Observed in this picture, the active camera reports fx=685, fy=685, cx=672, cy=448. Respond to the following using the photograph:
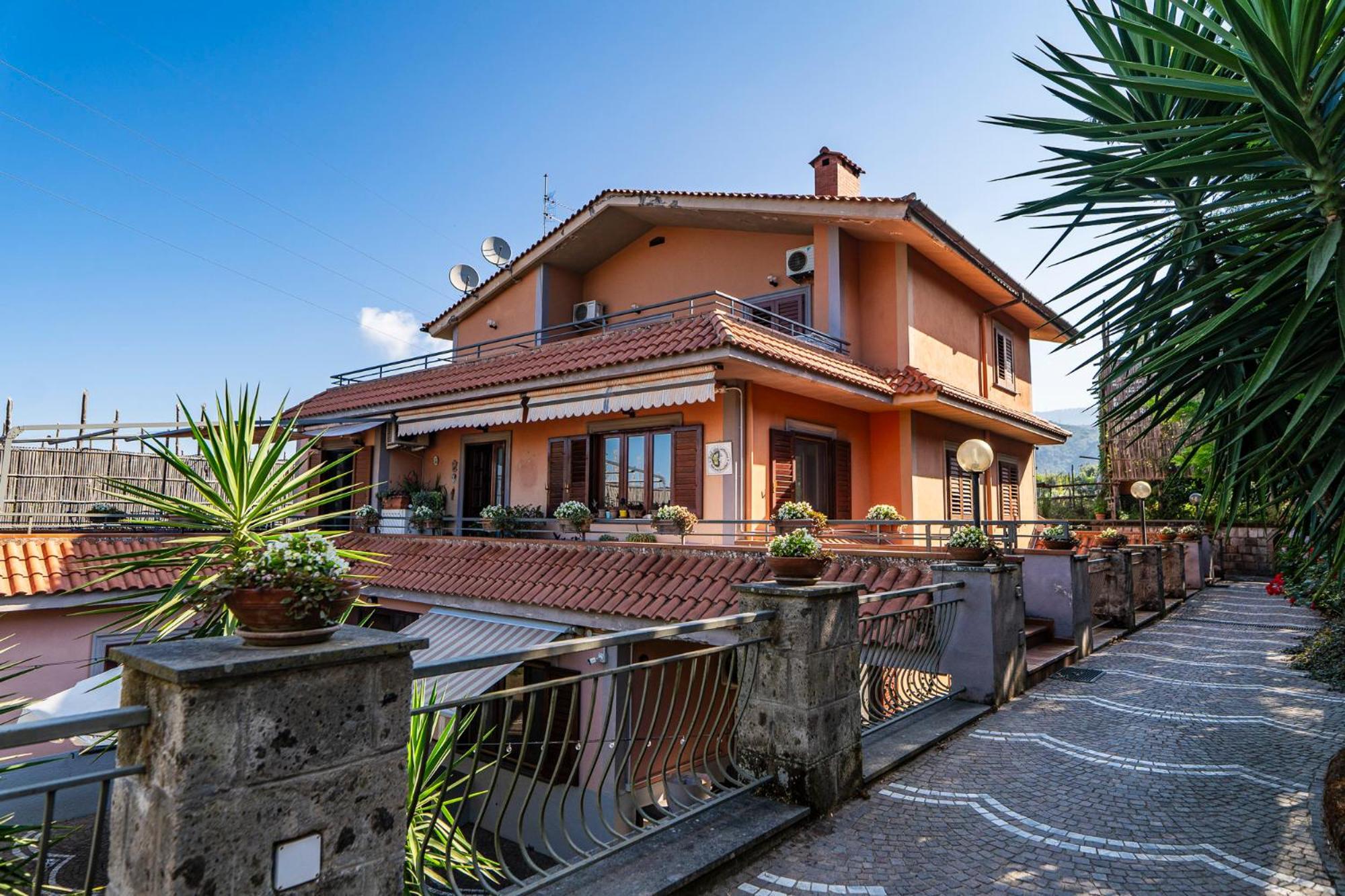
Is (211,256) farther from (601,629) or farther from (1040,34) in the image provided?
(1040,34)

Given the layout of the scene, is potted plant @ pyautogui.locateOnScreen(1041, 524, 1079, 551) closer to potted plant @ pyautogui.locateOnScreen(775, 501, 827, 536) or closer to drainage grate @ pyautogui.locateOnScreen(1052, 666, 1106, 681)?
drainage grate @ pyautogui.locateOnScreen(1052, 666, 1106, 681)

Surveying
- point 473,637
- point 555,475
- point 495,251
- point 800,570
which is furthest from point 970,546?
point 495,251

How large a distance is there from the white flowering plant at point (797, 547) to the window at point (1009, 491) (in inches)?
650

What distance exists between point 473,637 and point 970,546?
7852 mm

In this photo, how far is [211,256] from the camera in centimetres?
2386

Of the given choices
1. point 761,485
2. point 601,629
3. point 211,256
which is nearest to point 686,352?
point 761,485

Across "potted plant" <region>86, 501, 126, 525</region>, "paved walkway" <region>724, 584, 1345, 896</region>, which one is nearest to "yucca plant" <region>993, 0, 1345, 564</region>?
"paved walkway" <region>724, 584, 1345, 896</region>

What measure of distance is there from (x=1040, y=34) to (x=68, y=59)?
22.1m

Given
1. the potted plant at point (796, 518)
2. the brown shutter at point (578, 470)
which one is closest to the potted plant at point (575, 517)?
the brown shutter at point (578, 470)

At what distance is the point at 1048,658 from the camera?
8.69 metres

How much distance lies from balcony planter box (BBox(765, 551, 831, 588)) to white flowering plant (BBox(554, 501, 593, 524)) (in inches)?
324

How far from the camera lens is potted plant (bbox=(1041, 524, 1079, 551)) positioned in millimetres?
10508

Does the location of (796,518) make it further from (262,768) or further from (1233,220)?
(262,768)

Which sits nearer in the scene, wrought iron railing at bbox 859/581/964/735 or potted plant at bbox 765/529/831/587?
potted plant at bbox 765/529/831/587
